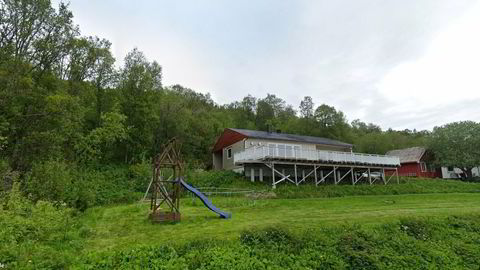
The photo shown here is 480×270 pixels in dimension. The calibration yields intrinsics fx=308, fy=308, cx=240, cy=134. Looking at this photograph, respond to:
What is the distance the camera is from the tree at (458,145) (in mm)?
36281

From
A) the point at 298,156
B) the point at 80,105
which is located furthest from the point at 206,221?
the point at 80,105

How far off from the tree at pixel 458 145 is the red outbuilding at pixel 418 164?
120 centimetres

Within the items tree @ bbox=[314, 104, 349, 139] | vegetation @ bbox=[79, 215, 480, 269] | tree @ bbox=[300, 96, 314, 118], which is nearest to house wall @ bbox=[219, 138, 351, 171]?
vegetation @ bbox=[79, 215, 480, 269]

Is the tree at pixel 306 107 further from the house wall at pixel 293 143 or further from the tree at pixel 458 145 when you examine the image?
the house wall at pixel 293 143

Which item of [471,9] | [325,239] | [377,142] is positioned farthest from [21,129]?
[377,142]

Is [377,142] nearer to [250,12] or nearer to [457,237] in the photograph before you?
[250,12]

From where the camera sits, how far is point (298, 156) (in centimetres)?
2138

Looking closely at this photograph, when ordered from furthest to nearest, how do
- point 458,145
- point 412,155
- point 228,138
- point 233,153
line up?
point 412,155 → point 458,145 → point 228,138 → point 233,153

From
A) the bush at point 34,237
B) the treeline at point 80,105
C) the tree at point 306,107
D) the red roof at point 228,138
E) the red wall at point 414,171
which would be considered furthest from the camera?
the tree at point 306,107

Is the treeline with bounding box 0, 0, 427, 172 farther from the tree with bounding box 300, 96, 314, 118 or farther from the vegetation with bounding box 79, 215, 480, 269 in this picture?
the vegetation with bounding box 79, 215, 480, 269

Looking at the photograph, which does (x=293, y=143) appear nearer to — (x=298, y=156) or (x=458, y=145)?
(x=298, y=156)

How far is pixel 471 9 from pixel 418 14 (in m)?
3.03

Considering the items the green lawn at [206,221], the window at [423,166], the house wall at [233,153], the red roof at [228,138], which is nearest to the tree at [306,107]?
the window at [423,166]

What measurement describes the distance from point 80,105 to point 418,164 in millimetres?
39054
